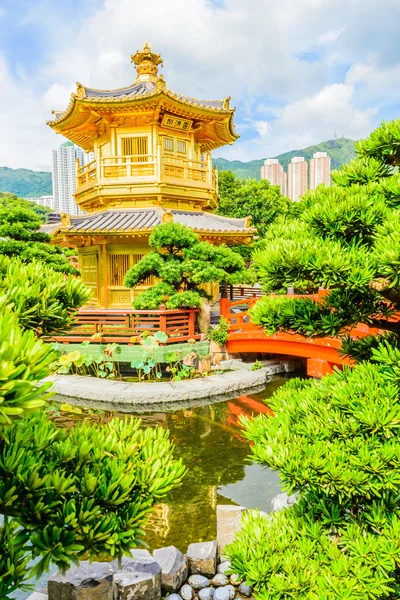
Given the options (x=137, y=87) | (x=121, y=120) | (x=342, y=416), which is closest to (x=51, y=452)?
(x=342, y=416)

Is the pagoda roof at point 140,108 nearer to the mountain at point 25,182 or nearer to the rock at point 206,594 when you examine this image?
the rock at point 206,594

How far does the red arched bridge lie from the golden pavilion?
13.1ft

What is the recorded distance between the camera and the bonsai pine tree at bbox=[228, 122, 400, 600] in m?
2.13

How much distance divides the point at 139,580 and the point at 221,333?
7.62 metres

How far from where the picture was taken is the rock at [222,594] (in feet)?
11.2

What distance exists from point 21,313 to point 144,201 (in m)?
12.5

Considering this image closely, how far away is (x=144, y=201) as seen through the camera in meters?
13.8

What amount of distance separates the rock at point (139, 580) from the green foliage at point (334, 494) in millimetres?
1303

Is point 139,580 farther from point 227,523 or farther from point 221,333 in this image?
point 221,333

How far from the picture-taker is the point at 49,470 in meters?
1.63

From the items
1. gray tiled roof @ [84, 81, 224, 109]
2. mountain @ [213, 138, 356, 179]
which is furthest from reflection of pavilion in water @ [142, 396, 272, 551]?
mountain @ [213, 138, 356, 179]

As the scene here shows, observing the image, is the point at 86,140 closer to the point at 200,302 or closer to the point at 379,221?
the point at 200,302

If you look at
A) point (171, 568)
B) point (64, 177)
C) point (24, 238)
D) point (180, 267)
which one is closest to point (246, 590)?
point (171, 568)

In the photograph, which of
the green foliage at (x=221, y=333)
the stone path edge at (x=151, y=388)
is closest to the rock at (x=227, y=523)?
the stone path edge at (x=151, y=388)
